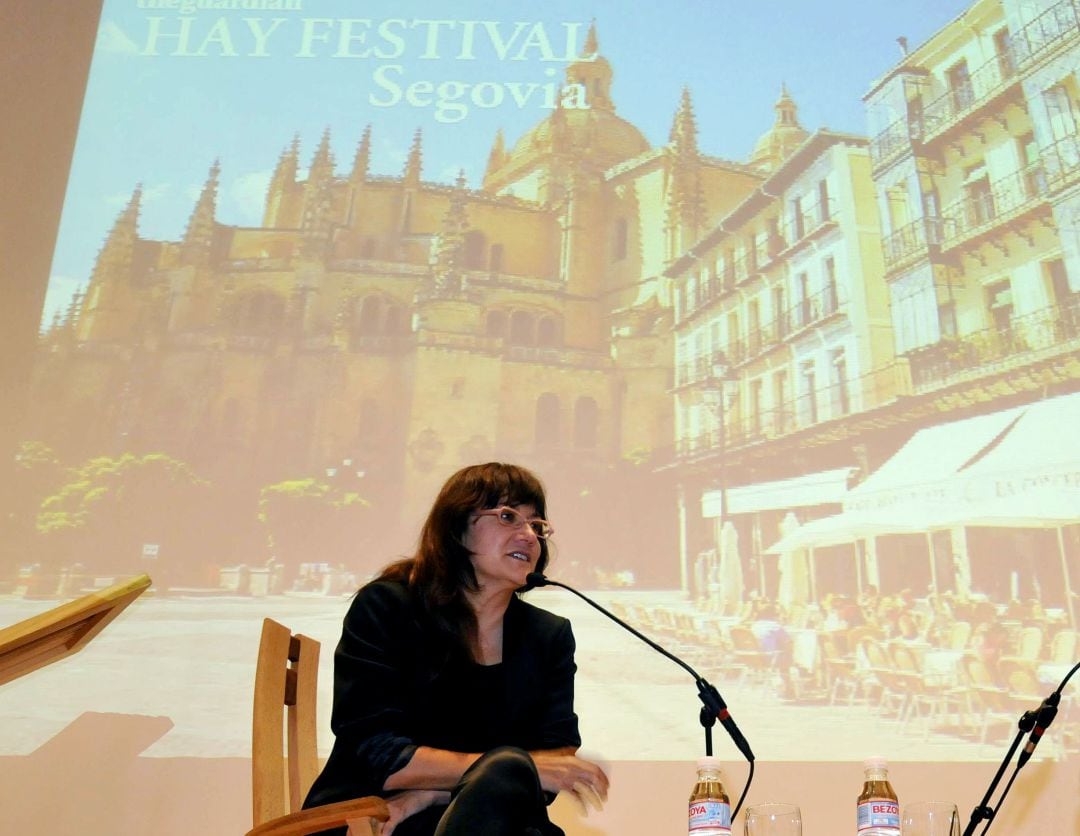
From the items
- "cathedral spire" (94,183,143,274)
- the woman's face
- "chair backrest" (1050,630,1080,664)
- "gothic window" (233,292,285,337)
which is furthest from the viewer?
"gothic window" (233,292,285,337)

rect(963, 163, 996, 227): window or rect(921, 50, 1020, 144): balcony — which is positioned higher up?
rect(921, 50, 1020, 144): balcony

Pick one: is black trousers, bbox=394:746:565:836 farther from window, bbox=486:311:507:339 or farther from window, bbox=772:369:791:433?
window, bbox=486:311:507:339

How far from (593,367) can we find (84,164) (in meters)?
2.47

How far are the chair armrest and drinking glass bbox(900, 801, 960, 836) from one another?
910 millimetres

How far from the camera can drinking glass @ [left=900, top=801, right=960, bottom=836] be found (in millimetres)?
1475

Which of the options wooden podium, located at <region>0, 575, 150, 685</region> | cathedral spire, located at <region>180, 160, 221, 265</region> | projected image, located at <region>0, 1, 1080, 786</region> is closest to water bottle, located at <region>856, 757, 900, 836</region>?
wooden podium, located at <region>0, 575, 150, 685</region>

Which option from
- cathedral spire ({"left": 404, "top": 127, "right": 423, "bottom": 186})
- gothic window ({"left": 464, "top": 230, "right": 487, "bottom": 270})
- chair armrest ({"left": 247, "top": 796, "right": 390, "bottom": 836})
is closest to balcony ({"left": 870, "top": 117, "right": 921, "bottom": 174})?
gothic window ({"left": 464, "top": 230, "right": 487, "bottom": 270})

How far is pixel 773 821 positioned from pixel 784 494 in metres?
2.43

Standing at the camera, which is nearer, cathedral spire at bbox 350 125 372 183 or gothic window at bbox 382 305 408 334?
cathedral spire at bbox 350 125 372 183

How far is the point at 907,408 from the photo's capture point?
3.75 m

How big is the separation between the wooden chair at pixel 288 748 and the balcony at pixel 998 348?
295cm

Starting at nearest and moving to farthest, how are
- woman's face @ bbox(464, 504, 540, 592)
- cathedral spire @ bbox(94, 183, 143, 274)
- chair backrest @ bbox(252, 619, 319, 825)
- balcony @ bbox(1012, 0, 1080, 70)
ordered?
chair backrest @ bbox(252, 619, 319, 825) < woman's face @ bbox(464, 504, 540, 592) < balcony @ bbox(1012, 0, 1080, 70) < cathedral spire @ bbox(94, 183, 143, 274)

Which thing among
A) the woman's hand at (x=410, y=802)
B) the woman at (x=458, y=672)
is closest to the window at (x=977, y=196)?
the woman at (x=458, y=672)

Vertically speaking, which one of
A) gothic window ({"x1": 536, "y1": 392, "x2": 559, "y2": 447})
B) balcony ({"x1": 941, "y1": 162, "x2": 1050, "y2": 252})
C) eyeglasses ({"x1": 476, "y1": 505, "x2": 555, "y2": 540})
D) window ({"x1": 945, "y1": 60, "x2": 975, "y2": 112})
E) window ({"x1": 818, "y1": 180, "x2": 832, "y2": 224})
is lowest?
eyeglasses ({"x1": 476, "y1": 505, "x2": 555, "y2": 540})
